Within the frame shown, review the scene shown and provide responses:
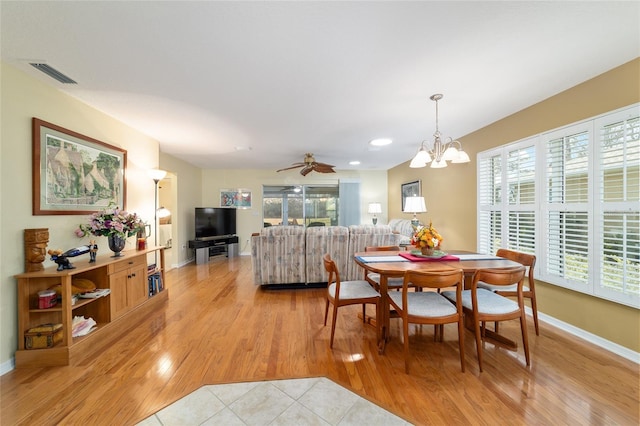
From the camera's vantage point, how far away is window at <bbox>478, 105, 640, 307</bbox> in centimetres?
198

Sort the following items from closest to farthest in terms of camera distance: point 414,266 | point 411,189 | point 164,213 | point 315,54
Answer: point 315,54, point 414,266, point 164,213, point 411,189

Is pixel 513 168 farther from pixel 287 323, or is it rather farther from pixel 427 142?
pixel 287 323

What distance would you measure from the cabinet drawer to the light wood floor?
697 millimetres

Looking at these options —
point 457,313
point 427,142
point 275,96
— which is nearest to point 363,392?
point 457,313

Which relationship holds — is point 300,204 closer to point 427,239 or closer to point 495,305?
point 427,239

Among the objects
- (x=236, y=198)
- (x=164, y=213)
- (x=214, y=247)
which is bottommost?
(x=214, y=247)

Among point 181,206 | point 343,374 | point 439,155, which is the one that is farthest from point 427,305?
point 181,206

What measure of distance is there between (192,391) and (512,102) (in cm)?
419

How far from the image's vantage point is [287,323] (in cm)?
266

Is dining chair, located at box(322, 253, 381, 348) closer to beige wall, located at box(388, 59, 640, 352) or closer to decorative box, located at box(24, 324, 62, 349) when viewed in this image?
beige wall, located at box(388, 59, 640, 352)

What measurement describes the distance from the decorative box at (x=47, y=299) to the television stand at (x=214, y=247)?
11.5 ft

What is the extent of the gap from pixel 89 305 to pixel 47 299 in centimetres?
54

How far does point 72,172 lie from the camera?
2447mm

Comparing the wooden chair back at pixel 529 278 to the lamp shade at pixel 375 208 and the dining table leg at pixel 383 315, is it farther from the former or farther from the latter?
the lamp shade at pixel 375 208
